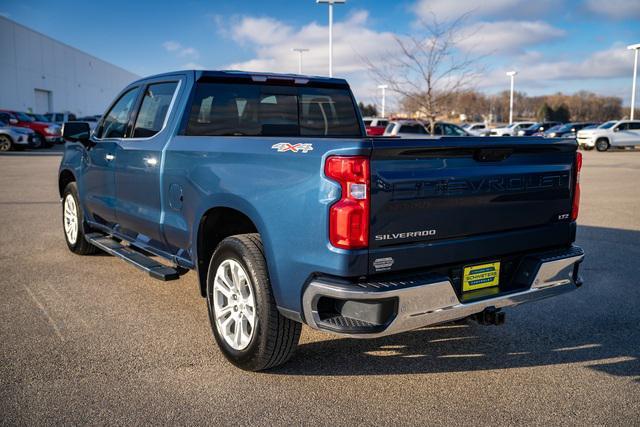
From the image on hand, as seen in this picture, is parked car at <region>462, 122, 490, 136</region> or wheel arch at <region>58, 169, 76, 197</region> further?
parked car at <region>462, 122, 490, 136</region>

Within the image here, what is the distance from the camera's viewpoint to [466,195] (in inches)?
129

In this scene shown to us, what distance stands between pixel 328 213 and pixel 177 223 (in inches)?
70.6

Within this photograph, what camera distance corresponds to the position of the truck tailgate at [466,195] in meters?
3.00

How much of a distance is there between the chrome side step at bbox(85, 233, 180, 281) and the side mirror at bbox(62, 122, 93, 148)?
101cm

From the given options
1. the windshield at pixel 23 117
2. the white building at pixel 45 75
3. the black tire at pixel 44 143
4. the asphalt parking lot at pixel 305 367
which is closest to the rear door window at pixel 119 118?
the asphalt parking lot at pixel 305 367

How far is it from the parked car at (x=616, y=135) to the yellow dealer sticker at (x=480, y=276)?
34031 mm

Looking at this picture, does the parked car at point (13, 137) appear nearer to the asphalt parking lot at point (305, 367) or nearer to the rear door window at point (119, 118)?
the rear door window at point (119, 118)

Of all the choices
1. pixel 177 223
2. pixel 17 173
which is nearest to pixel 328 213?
pixel 177 223

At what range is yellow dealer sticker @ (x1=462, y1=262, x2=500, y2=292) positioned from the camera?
338 centimetres

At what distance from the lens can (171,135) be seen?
4.48m

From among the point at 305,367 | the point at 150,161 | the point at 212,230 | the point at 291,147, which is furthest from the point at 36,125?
the point at 291,147

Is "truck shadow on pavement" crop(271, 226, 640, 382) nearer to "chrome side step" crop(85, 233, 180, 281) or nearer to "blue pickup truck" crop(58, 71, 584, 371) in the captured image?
"blue pickup truck" crop(58, 71, 584, 371)

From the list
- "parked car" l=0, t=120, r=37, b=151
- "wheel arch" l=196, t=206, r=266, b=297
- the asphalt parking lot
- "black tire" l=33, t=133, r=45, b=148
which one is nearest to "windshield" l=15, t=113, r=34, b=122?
"black tire" l=33, t=133, r=45, b=148

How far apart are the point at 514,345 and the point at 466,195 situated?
1516 mm
